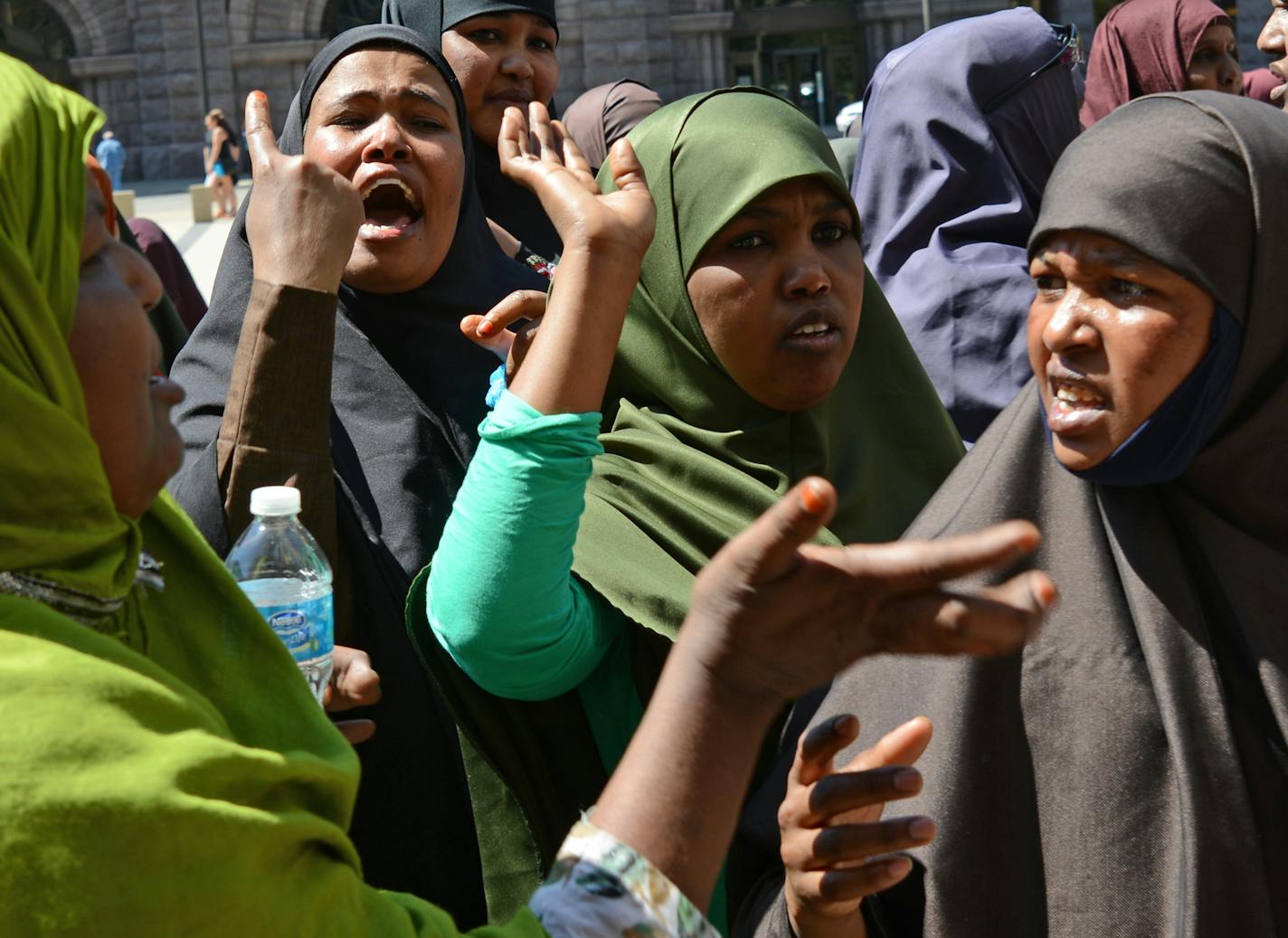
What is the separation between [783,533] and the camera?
133 cm

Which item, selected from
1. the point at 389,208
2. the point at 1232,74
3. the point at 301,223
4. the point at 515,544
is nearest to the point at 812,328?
the point at 515,544

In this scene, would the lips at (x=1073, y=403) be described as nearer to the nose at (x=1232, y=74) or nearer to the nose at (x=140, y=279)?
the nose at (x=140, y=279)

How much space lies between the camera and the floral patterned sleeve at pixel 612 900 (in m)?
1.38

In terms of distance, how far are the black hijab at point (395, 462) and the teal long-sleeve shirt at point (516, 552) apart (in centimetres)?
30

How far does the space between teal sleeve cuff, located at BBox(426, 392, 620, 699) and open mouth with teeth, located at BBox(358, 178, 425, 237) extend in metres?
0.88

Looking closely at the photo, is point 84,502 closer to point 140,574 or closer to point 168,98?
point 140,574

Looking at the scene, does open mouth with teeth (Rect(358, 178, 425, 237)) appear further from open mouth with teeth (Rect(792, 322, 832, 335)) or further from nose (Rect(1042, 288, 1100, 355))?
nose (Rect(1042, 288, 1100, 355))

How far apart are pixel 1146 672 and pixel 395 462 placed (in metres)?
1.24

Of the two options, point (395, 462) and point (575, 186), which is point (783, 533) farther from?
point (395, 462)

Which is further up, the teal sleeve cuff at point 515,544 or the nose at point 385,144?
the nose at point 385,144

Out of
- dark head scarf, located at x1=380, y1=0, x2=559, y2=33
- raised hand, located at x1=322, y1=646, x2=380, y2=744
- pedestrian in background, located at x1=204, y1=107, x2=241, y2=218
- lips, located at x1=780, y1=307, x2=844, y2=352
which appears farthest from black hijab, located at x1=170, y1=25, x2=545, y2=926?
pedestrian in background, located at x1=204, y1=107, x2=241, y2=218

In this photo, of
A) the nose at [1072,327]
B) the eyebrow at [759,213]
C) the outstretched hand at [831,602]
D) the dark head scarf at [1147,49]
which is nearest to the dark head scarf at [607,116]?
the dark head scarf at [1147,49]

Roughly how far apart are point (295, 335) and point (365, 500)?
16.5 inches

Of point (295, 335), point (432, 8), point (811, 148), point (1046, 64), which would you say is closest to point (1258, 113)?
point (811, 148)
